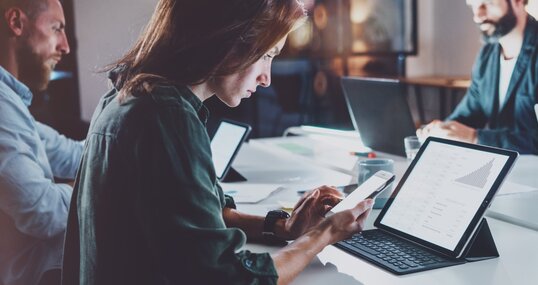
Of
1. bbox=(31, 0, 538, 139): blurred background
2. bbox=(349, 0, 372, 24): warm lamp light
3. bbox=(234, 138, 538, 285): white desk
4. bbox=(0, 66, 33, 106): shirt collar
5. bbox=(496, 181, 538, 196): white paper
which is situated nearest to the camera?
bbox=(234, 138, 538, 285): white desk

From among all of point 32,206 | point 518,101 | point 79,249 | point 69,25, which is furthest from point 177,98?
point 69,25

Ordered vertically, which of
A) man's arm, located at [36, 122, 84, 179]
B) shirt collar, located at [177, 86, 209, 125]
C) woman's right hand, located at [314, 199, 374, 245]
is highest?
shirt collar, located at [177, 86, 209, 125]

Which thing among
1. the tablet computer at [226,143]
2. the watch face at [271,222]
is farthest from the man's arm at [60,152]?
the watch face at [271,222]

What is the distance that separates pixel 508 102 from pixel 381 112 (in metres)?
0.98

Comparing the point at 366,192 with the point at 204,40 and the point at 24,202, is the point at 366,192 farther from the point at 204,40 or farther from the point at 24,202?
the point at 24,202

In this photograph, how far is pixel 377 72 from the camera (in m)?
6.19

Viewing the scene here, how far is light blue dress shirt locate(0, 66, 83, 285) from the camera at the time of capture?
183 cm

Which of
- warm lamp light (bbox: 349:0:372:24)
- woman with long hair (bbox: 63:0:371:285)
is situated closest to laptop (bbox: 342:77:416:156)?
woman with long hair (bbox: 63:0:371:285)

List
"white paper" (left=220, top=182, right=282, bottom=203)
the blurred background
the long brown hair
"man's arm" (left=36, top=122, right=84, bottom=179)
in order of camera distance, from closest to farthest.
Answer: the long brown hair → "white paper" (left=220, top=182, right=282, bottom=203) → "man's arm" (left=36, top=122, right=84, bottom=179) → the blurred background

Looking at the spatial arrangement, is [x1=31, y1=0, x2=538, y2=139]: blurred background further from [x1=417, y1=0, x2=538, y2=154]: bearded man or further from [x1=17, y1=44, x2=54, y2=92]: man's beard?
[x1=17, y1=44, x2=54, y2=92]: man's beard

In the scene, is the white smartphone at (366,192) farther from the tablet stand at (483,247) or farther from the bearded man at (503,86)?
the bearded man at (503,86)

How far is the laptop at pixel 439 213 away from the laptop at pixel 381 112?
0.85 metres

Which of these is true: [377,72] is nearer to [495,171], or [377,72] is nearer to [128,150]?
[495,171]

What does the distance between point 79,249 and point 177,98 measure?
40 centimetres
